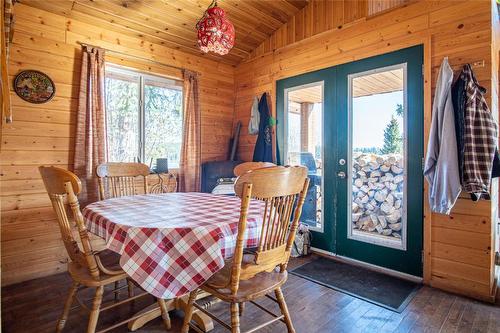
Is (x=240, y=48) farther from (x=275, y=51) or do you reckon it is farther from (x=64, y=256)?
(x=64, y=256)

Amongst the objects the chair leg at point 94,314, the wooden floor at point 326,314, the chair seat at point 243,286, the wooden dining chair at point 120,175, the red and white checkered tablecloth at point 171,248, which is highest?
the wooden dining chair at point 120,175

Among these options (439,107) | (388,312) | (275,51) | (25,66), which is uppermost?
(275,51)

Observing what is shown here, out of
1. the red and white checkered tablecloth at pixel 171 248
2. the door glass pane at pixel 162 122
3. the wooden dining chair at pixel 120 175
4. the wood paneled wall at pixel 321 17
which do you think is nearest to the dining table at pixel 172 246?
the red and white checkered tablecloth at pixel 171 248

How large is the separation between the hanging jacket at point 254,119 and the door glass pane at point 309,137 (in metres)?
0.45

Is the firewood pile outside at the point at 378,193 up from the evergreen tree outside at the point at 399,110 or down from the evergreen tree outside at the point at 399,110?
down

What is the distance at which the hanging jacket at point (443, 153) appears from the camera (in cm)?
225

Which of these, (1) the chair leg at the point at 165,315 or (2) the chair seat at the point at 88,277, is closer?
(2) the chair seat at the point at 88,277

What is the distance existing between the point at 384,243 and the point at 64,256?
123 inches

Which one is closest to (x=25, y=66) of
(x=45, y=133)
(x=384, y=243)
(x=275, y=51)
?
(x=45, y=133)

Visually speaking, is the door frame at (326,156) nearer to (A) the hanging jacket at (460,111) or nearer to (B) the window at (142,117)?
(A) the hanging jacket at (460,111)

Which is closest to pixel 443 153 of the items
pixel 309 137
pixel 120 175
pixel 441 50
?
pixel 441 50

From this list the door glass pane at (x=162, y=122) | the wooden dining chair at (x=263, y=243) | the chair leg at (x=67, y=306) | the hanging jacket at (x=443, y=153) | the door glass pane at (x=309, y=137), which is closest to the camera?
the wooden dining chair at (x=263, y=243)

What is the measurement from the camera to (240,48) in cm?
396

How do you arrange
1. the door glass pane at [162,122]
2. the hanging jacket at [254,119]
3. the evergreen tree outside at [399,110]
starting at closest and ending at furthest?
the evergreen tree outside at [399,110] < the door glass pane at [162,122] < the hanging jacket at [254,119]
